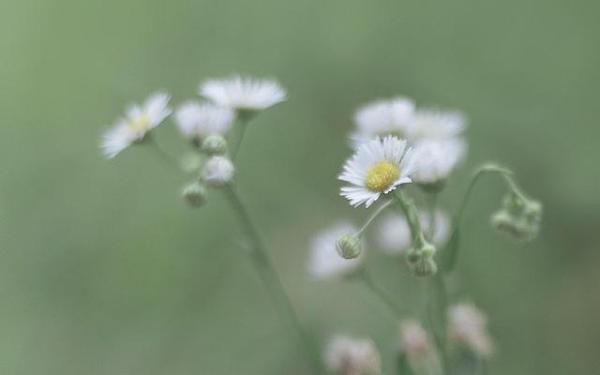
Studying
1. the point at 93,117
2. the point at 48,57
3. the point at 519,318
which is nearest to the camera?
the point at 519,318

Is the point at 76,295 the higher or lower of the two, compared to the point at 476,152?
higher

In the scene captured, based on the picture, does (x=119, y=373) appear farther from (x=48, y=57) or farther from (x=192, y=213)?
(x=48, y=57)

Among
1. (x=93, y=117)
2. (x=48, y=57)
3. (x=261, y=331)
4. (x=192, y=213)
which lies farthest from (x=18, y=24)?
(x=261, y=331)

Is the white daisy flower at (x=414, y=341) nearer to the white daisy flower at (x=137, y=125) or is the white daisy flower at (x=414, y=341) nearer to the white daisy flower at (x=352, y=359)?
the white daisy flower at (x=352, y=359)

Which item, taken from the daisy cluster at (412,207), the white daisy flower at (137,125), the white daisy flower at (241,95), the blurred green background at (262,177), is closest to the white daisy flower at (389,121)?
the daisy cluster at (412,207)

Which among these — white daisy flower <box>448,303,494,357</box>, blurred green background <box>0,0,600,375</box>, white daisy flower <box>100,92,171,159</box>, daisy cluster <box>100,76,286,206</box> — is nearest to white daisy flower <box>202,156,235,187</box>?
daisy cluster <box>100,76,286,206</box>
